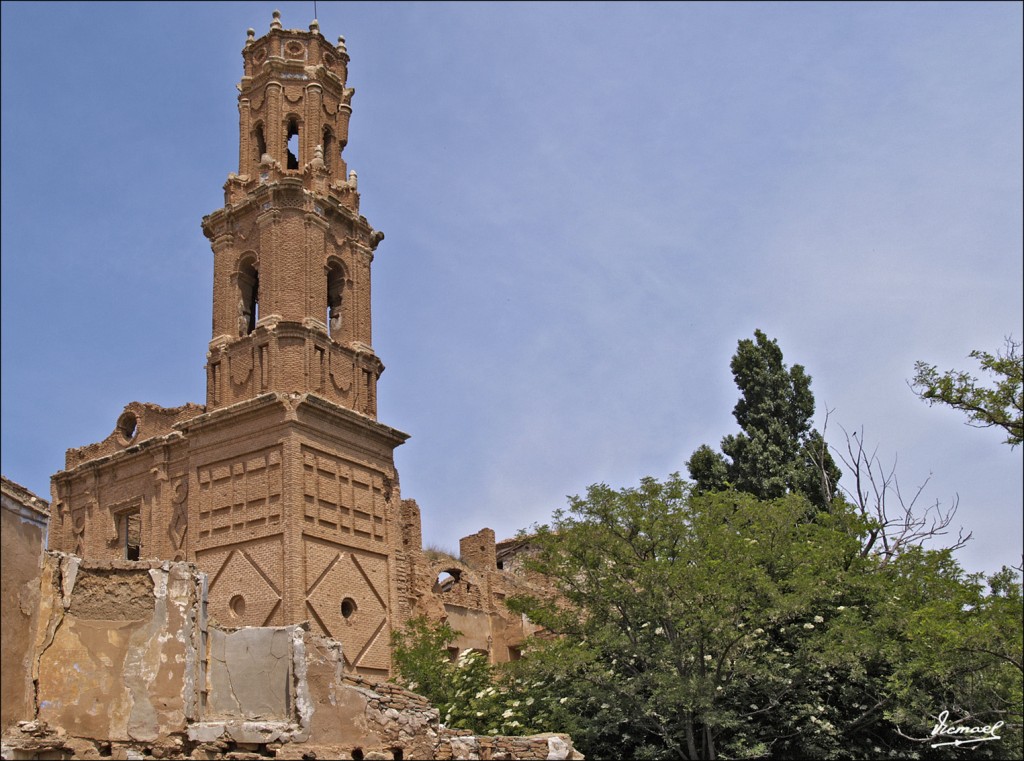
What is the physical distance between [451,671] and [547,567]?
3118 millimetres

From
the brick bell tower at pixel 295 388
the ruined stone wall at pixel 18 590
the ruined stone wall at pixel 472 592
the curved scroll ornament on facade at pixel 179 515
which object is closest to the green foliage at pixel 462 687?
the brick bell tower at pixel 295 388

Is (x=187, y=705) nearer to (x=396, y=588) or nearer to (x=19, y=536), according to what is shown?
(x=19, y=536)

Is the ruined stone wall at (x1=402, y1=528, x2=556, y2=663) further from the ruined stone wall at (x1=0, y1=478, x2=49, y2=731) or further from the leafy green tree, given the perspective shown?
the ruined stone wall at (x1=0, y1=478, x2=49, y2=731)

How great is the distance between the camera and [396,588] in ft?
93.8

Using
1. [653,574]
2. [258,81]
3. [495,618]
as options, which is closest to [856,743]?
[653,574]

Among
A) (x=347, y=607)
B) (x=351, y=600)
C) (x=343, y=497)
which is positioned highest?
(x=343, y=497)

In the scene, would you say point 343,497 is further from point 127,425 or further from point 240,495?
point 127,425

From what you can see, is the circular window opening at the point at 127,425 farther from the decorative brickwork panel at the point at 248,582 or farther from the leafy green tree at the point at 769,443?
the leafy green tree at the point at 769,443

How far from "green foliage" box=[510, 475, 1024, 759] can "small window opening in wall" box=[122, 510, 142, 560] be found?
1366 cm

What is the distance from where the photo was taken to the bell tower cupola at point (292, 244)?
2839cm

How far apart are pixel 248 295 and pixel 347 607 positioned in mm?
9261

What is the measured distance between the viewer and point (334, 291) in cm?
3086

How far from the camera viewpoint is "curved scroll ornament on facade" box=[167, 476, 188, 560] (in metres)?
28.9
